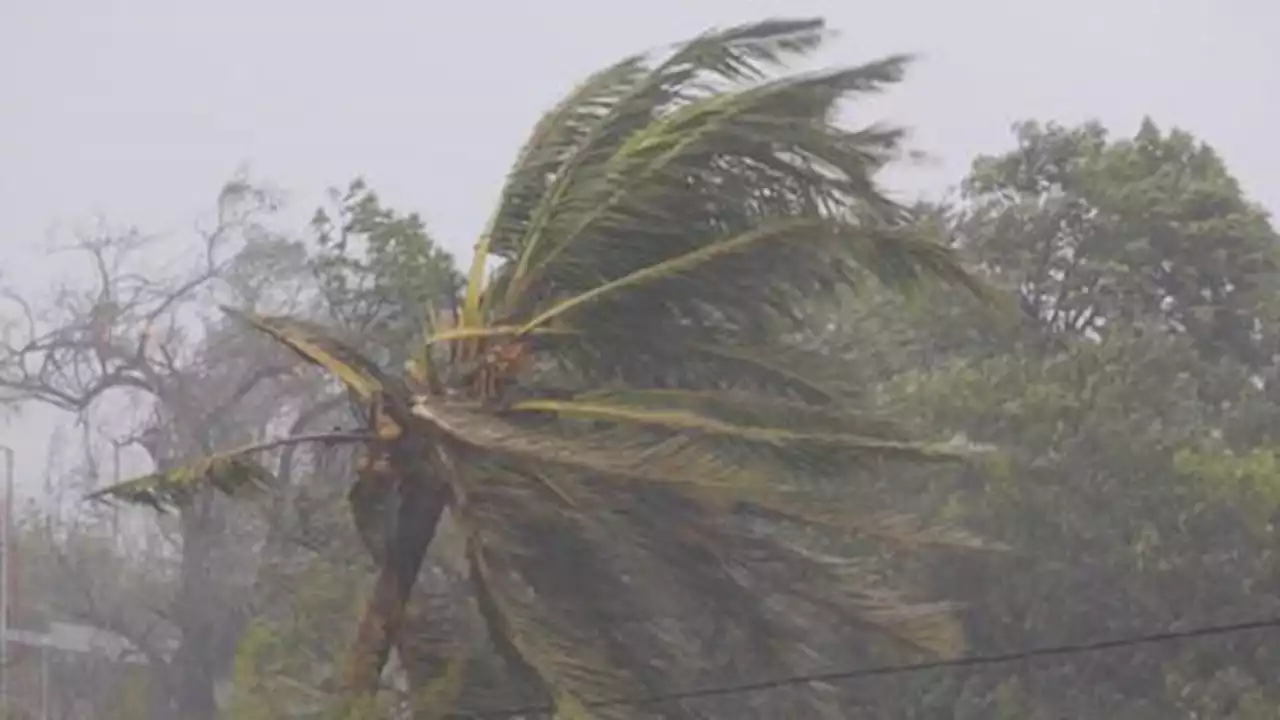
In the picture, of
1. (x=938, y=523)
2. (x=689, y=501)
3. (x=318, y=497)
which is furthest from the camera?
(x=318, y=497)

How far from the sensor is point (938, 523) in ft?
24.5

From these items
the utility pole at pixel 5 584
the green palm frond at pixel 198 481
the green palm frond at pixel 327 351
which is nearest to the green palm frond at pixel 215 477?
the green palm frond at pixel 198 481

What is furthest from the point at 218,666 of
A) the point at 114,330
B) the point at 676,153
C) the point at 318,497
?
the point at 676,153

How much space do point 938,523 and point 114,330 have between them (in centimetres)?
589

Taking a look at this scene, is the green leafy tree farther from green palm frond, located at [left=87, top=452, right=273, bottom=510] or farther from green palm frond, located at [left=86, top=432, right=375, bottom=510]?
green palm frond, located at [left=87, top=452, right=273, bottom=510]

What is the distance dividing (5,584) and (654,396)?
5.00 m

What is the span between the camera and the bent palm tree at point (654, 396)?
6469mm

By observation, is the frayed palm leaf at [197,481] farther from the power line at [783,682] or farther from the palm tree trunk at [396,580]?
the power line at [783,682]

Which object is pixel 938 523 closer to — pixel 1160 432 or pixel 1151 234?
pixel 1160 432

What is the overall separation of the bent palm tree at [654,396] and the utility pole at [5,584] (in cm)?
286

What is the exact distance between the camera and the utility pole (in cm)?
958

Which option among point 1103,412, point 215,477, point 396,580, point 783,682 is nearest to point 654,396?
point 396,580

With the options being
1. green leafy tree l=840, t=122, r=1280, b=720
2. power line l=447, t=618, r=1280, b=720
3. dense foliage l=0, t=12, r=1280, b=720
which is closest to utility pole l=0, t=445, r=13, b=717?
dense foliage l=0, t=12, r=1280, b=720

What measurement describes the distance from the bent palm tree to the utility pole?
286 cm
